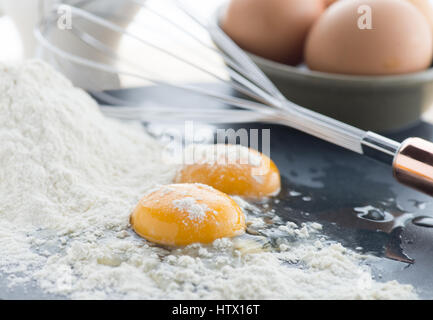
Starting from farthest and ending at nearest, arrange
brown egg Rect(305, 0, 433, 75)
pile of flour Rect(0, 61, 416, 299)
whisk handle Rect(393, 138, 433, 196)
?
brown egg Rect(305, 0, 433, 75)
whisk handle Rect(393, 138, 433, 196)
pile of flour Rect(0, 61, 416, 299)

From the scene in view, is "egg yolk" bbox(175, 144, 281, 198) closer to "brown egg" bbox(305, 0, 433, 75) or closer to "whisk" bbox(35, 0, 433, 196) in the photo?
"whisk" bbox(35, 0, 433, 196)

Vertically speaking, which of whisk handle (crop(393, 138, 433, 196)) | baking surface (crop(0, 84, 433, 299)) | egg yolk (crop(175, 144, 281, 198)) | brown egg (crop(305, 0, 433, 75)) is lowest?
baking surface (crop(0, 84, 433, 299))

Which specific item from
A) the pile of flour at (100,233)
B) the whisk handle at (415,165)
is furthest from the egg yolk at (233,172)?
→ the whisk handle at (415,165)

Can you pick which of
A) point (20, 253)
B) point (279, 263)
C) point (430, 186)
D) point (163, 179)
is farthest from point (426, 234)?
point (20, 253)

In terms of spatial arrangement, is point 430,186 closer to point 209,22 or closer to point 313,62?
point 313,62

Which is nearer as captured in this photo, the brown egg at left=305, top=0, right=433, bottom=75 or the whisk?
the whisk

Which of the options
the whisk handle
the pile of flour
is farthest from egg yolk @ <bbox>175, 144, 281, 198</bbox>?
the whisk handle

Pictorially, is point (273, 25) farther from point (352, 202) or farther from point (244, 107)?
point (352, 202)
